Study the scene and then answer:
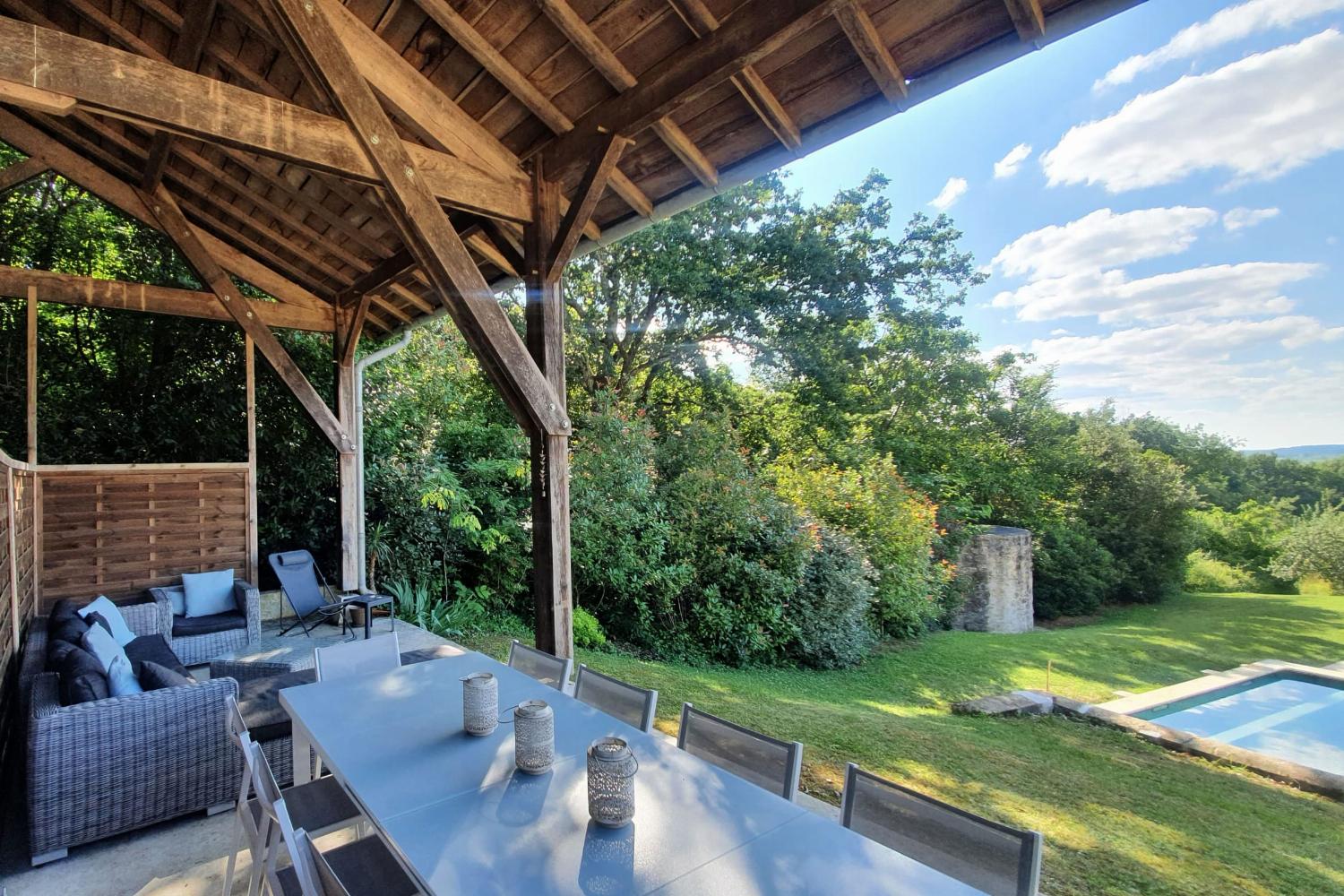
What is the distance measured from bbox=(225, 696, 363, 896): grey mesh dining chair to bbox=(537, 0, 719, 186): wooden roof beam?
283 centimetres

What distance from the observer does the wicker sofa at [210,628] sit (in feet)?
15.9

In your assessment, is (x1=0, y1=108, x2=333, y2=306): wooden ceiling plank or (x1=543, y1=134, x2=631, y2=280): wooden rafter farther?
(x1=0, y1=108, x2=333, y2=306): wooden ceiling plank

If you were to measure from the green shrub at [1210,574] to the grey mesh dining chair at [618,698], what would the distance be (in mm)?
16287

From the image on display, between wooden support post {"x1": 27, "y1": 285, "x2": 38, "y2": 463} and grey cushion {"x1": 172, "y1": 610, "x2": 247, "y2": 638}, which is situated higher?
wooden support post {"x1": 27, "y1": 285, "x2": 38, "y2": 463}

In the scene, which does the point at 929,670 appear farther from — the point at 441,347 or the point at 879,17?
the point at 441,347

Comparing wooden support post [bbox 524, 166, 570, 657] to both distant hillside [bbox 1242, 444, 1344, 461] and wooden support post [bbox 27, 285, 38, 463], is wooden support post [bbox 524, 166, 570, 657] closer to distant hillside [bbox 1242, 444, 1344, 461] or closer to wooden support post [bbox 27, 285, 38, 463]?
wooden support post [bbox 27, 285, 38, 463]

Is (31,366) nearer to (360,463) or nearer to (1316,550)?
(360,463)

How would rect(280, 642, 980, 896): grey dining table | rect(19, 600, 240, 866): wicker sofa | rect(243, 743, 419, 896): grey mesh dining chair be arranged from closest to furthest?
rect(280, 642, 980, 896): grey dining table, rect(243, 743, 419, 896): grey mesh dining chair, rect(19, 600, 240, 866): wicker sofa

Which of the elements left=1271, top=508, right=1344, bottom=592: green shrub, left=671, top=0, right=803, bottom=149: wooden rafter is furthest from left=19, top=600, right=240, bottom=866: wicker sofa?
left=1271, top=508, right=1344, bottom=592: green shrub

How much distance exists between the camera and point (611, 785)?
56.4 inches

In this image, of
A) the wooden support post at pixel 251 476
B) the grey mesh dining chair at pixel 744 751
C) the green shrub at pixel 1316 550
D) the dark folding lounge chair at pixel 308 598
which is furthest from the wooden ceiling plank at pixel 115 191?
the green shrub at pixel 1316 550

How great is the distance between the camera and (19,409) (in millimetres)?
5965

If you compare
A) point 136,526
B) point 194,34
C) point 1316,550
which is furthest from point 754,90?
point 1316,550

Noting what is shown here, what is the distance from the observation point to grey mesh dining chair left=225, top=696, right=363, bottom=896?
1798mm
